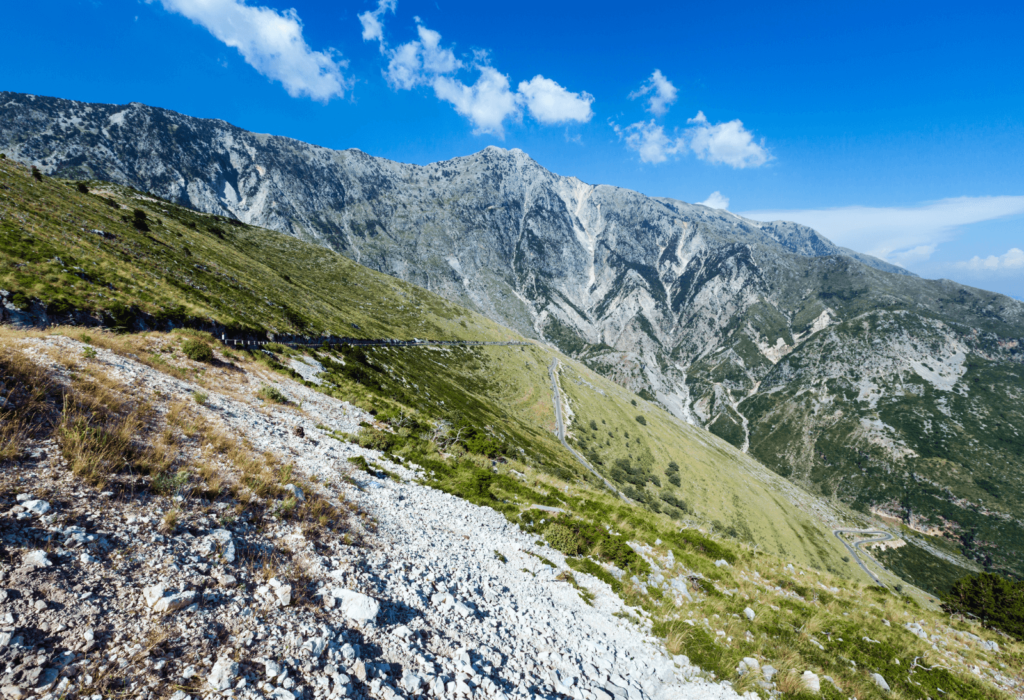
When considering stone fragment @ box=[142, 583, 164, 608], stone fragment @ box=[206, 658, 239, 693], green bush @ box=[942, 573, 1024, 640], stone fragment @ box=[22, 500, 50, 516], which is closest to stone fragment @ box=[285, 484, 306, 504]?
stone fragment @ box=[142, 583, 164, 608]

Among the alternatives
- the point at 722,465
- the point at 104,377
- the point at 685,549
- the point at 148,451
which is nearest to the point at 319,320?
the point at 104,377

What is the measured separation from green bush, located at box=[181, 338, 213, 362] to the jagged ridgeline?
5.20 m

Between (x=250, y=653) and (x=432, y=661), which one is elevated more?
(x=250, y=653)

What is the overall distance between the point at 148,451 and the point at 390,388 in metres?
30.7

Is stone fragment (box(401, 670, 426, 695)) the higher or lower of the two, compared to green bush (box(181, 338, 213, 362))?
lower

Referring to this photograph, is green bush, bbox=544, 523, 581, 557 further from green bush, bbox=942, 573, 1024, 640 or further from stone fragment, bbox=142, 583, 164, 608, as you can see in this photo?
green bush, bbox=942, 573, 1024, 640

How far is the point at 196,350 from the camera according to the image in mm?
21266

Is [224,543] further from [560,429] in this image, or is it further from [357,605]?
[560,429]

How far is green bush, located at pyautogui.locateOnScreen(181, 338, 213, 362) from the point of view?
21031 mm

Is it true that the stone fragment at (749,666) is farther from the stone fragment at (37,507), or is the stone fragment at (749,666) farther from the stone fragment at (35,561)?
the stone fragment at (37,507)

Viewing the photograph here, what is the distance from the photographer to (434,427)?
28359mm

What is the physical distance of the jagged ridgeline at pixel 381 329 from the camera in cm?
2466

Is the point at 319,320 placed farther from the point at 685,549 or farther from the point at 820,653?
the point at 820,653

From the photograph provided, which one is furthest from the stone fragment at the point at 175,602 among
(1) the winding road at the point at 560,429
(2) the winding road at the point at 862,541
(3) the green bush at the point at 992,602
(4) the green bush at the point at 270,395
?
(2) the winding road at the point at 862,541
